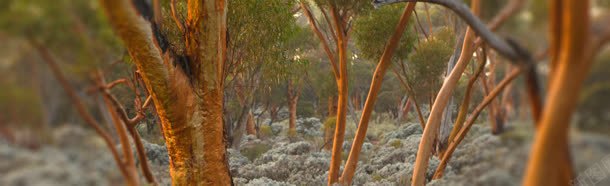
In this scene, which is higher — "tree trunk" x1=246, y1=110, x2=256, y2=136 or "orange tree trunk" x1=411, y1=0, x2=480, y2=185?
"orange tree trunk" x1=411, y1=0, x2=480, y2=185

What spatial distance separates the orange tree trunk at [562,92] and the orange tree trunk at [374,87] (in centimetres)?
534

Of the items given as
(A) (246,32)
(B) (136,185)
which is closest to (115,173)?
(B) (136,185)

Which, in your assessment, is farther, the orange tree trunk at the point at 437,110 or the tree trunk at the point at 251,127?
the tree trunk at the point at 251,127

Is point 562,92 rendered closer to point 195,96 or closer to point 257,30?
point 195,96

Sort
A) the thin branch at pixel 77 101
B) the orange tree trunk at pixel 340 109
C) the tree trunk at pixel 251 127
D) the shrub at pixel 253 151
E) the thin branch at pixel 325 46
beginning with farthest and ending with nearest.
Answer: the tree trunk at pixel 251 127 < the shrub at pixel 253 151 < the thin branch at pixel 325 46 < the orange tree trunk at pixel 340 109 < the thin branch at pixel 77 101

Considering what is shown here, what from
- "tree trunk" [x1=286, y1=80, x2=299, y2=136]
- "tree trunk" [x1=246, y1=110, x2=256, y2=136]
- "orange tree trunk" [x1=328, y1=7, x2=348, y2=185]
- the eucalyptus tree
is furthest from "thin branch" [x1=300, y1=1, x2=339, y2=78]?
"tree trunk" [x1=286, y1=80, x2=299, y2=136]

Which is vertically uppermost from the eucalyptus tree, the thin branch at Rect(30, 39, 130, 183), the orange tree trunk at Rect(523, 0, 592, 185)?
the eucalyptus tree

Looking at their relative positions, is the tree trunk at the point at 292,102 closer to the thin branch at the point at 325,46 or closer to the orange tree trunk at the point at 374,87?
the thin branch at the point at 325,46

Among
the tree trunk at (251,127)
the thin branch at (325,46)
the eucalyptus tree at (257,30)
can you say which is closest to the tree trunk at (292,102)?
the tree trunk at (251,127)

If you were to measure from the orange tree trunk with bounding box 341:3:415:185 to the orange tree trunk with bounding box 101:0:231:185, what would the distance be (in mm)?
3532

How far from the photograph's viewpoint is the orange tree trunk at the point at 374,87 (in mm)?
6305

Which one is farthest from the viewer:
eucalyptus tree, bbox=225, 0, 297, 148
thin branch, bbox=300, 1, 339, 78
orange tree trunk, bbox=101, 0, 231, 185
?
eucalyptus tree, bbox=225, 0, 297, 148

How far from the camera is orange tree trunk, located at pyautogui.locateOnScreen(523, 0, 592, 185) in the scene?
0.93 metres

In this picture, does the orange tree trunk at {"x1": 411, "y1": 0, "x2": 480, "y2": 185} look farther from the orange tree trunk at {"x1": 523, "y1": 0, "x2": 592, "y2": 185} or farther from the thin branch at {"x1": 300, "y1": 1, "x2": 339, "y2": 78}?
the orange tree trunk at {"x1": 523, "y1": 0, "x2": 592, "y2": 185}
